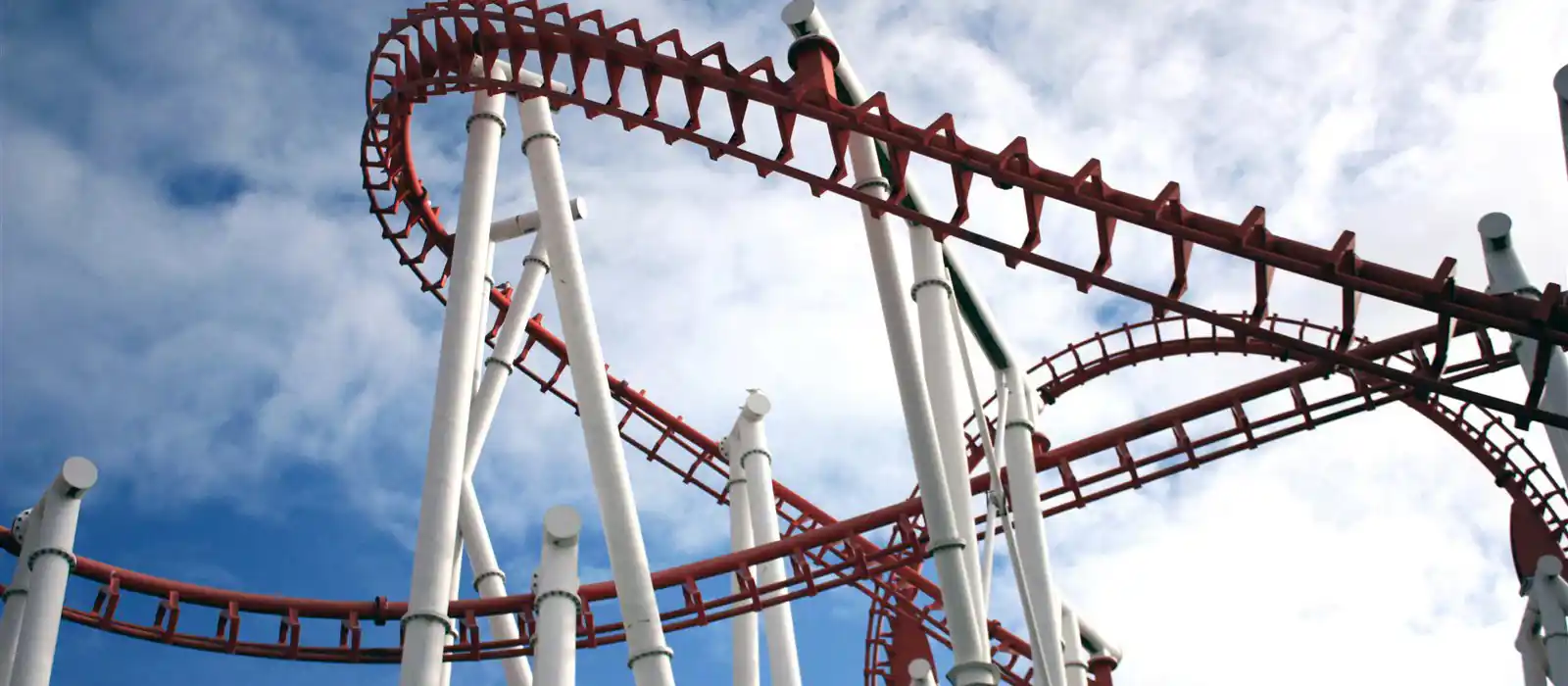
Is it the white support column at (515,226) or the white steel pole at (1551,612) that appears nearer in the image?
the white steel pole at (1551,612)

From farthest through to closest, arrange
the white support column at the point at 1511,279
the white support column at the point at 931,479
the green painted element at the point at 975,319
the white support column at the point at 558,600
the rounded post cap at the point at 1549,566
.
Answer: the green painted element at the point at 975,319, the rounded post cap at the point at 1549,566, the white support column at the point at 1511,279, the white support column at the point at 558,600, the white support column at the point at 931,479

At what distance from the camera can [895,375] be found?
831 centimetres

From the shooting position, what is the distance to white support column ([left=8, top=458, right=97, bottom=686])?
26.2 ft

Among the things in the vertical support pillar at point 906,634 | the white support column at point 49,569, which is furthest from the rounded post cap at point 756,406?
the white support column at point 49,569

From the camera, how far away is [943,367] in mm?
9070

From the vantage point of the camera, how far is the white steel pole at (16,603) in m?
8.57

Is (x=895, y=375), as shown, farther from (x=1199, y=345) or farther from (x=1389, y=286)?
(x=1199, y=345)

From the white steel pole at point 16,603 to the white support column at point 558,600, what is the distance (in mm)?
2916

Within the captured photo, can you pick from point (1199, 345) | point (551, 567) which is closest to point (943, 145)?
point (551, 567)

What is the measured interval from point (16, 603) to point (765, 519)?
195 inches

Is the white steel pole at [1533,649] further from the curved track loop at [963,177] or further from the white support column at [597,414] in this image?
the white support column at [597,414]

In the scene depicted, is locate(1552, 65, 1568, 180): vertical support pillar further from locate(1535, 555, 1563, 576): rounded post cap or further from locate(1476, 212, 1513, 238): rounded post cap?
locate(1535, 555, 1563, 576): rounded post cap

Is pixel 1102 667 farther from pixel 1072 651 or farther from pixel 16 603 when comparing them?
pixel 16 603

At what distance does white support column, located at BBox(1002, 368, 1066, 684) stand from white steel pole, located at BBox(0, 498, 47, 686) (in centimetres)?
561
